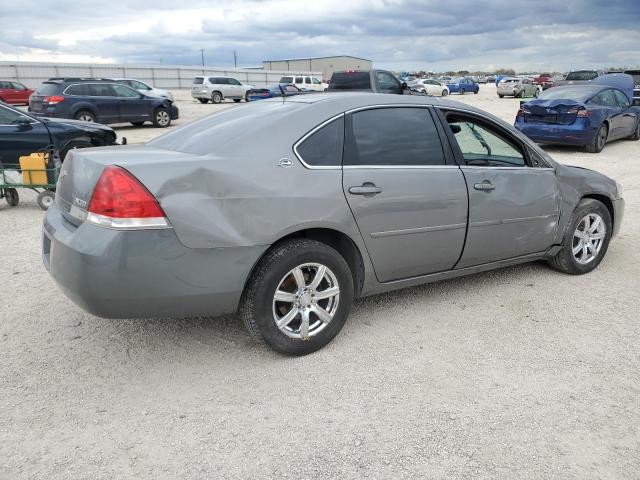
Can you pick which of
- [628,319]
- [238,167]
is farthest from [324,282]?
[628,319]

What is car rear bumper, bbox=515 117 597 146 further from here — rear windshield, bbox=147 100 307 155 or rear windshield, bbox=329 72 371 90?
rear windshield, bbox=147 100 307 155

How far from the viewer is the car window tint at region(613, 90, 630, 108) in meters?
13.3

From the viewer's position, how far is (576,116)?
1198 cm

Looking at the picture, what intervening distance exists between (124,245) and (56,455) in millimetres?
1020

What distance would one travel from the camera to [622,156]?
1227 cm

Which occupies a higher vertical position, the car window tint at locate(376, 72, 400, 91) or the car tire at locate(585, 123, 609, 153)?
the car window tint at locate(376, 72, 400, 91)

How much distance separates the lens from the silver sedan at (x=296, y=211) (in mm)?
2840

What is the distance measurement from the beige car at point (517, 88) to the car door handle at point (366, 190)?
127ft

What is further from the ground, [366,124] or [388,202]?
[366,124]

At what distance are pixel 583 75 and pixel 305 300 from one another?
29.9 meters

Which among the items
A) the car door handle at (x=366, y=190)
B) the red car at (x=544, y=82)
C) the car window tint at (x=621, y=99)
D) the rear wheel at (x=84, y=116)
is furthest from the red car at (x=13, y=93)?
the red car at (x=544, y=82)

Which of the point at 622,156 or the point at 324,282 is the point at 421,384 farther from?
the point at 622,156

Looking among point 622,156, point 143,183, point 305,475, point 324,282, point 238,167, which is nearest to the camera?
point 305,475

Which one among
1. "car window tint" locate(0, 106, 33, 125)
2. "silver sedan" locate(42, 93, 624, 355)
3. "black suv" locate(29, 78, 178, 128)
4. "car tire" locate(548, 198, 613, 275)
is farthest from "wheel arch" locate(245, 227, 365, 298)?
"black suv" locate(29, 78, 178, 128)
